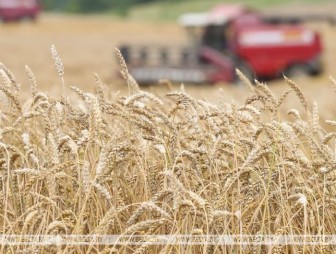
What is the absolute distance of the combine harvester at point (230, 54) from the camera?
103 ft

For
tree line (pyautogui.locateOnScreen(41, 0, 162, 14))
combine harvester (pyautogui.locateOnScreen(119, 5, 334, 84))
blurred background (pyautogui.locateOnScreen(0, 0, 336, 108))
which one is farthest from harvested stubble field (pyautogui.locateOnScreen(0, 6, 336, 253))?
tree line (pyautogui.locateOnScreen(41, 0, 162, 14))

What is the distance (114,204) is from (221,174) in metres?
0.70

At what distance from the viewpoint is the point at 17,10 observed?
2466 inches

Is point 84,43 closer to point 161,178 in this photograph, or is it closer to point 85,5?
point 161,178

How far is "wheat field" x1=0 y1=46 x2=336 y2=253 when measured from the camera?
13.8ft

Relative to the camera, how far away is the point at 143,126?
4.69 metres

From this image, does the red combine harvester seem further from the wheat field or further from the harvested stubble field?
the wheat field

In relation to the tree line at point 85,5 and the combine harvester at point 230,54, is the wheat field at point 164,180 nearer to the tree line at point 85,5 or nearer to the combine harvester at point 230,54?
the combine harvester at point 230,54

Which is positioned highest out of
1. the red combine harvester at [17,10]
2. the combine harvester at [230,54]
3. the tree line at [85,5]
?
the tree line at [85,5]

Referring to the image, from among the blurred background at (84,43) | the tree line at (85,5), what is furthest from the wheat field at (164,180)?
the tree line at (85,5)

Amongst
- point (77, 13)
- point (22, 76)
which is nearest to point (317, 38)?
point (22, 76)

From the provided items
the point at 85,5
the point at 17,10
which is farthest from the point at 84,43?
the point at 85,5

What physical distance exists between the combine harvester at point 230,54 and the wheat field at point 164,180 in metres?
26.1

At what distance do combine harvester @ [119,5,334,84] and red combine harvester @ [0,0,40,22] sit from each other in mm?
29765
